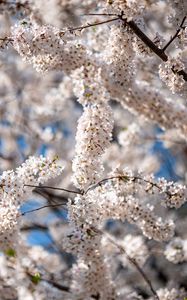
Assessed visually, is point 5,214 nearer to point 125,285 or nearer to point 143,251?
point 143,251

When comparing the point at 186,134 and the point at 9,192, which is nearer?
the point at 9,192

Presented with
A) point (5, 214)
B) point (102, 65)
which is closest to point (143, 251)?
point (102, 65)

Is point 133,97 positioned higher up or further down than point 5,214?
higher up

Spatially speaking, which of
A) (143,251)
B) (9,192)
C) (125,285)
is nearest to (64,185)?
(125,285)

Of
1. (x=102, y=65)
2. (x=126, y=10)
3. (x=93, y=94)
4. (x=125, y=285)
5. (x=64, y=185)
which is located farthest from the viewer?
(x=64, y=185)

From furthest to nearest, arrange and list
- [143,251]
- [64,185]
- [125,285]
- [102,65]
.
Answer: [64,185] → [125,285] → [143,251] → [102,65]

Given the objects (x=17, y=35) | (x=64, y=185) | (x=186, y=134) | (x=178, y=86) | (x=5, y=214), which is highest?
(x=64, y=185)

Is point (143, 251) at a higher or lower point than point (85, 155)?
higher

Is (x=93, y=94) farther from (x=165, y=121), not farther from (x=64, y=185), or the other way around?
(x=64, y=185)

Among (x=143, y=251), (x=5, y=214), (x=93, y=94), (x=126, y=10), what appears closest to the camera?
(x=126, y=10)
